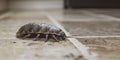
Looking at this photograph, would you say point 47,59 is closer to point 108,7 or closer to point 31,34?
point 31,34

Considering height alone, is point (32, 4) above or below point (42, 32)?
below

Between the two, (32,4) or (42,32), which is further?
(32,4)

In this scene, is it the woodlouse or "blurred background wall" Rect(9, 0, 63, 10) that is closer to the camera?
the woodlouse

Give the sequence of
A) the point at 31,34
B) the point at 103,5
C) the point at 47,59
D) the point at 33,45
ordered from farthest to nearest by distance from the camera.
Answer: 1. the point at 103,5
2. the point at 31,34
3. the point at 33,45
4. the point at 47,59

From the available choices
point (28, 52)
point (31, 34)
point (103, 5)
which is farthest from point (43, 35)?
point (103, 5)

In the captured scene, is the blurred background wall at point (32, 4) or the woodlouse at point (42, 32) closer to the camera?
the woodlouse at point (42, 32)

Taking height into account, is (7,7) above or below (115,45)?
below

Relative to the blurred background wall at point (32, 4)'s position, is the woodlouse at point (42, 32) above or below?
above

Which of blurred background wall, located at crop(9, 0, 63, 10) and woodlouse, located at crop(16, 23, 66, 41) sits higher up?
woodlouse, located at crop(16, 23, 66, 41)
